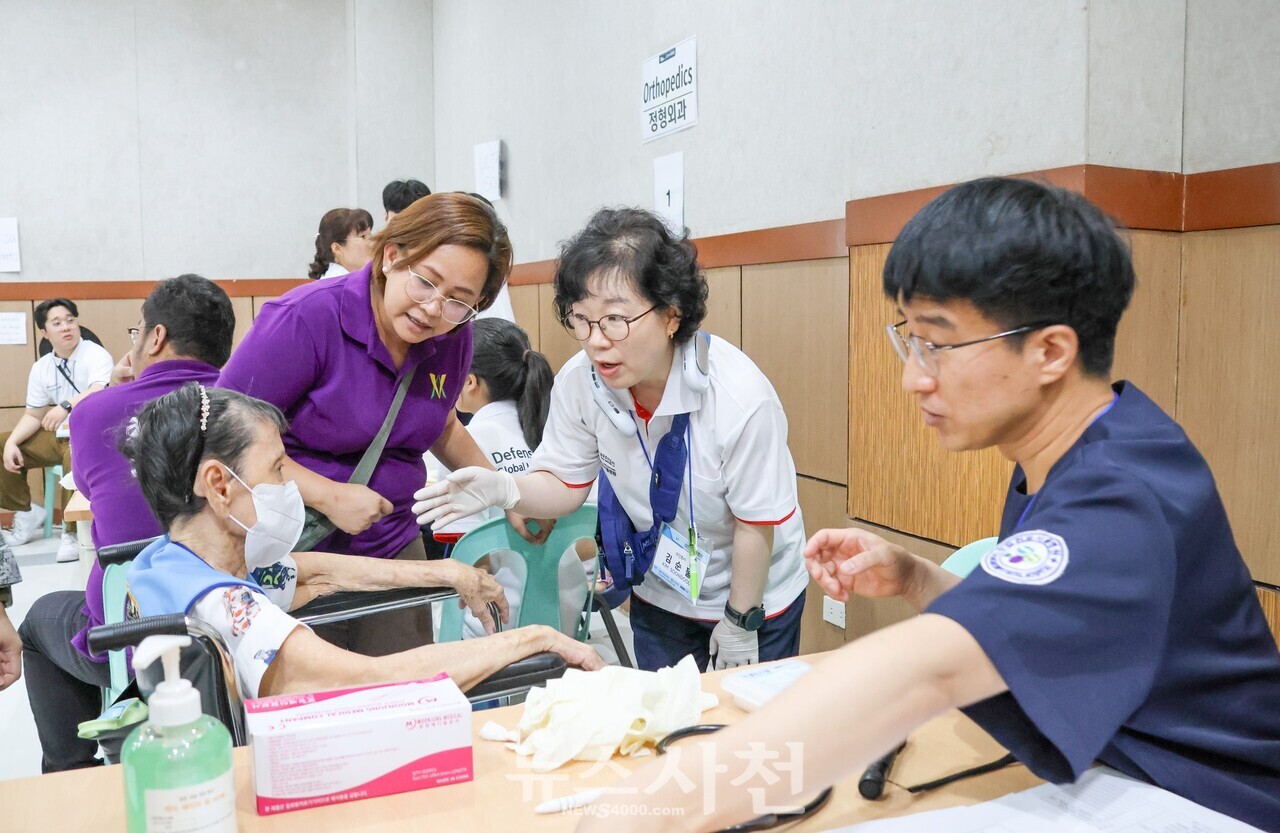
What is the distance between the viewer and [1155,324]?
2102 millimetres

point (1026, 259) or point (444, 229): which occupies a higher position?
point (444, 229)

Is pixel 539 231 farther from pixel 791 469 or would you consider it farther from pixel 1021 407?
pixel 1021 407

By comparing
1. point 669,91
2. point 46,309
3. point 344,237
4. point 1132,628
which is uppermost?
point 669,91

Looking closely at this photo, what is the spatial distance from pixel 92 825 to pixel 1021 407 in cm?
109

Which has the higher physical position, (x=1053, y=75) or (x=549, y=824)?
(x=1053, y=75)

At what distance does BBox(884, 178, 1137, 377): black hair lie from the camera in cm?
94

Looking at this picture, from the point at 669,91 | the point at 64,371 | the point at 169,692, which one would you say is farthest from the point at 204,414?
the point at 64,371

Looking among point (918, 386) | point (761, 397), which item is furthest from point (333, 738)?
point (761, 397)

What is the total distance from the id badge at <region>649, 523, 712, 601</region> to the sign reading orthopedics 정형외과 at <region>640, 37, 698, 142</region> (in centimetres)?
220

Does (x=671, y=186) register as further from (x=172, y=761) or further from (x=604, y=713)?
(x=172, y=761)

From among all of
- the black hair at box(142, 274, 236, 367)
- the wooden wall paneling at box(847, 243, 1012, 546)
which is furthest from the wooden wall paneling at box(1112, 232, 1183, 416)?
the black hair at box(142, 274, 236, 367)

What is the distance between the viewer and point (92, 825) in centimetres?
104

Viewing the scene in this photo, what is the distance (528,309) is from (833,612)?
117 inches

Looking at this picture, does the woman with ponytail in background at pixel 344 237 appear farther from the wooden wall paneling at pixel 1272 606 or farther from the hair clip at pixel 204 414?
the wooden wall paneling at pixel 1272 606
